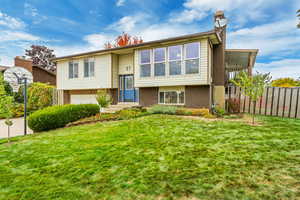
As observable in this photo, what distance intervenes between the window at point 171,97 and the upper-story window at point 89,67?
21.7 feet

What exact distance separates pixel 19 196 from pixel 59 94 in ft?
51.6

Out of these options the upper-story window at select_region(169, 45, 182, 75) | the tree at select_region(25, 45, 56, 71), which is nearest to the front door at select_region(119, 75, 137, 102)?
the upper-story window at select_region(169, 45, 182, 75)

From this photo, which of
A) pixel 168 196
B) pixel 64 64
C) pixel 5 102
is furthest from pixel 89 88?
pixel 168 196

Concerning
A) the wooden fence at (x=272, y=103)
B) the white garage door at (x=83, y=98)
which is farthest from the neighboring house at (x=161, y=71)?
the wooden fence at (x=272, y=103)

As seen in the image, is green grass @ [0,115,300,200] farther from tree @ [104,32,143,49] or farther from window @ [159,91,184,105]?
tree @ [104,32,143,49]

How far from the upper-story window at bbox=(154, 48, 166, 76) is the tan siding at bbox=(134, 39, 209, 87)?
0.41 metres

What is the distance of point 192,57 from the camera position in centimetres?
947

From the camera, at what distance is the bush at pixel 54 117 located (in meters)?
7.21

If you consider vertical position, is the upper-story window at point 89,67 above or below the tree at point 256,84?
above

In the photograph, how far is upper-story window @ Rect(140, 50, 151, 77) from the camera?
10883 mm

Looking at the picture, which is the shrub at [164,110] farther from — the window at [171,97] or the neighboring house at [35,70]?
the neighboring house at [35,70]

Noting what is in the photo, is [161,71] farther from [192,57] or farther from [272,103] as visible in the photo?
[272,103]

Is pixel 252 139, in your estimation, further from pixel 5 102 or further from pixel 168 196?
pixel 5 102

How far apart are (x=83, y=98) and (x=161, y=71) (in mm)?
8567
